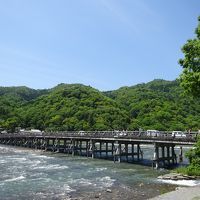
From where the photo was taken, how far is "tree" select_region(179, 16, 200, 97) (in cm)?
1964

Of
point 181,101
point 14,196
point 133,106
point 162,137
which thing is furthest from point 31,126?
point 14,196

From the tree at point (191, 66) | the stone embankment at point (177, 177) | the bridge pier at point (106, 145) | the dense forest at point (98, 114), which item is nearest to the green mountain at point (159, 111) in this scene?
the dense forest at point (98, 114)

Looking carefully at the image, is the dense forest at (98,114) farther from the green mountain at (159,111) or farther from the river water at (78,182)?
the river water at (78,182)

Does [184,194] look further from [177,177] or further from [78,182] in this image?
[78,182]

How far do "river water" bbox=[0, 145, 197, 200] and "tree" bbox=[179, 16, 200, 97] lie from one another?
29.6 feet

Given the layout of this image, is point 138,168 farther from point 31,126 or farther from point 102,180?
point 31,126

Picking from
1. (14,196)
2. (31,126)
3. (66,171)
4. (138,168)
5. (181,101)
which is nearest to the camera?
(14,196)

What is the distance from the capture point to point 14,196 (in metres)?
24.5

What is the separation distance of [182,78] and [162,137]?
19.8 metres

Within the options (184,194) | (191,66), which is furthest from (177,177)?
(191,66)

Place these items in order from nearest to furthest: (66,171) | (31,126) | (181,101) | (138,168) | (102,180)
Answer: (102,180) < (66,171) < (138,168) < (31,126) < (181,101)

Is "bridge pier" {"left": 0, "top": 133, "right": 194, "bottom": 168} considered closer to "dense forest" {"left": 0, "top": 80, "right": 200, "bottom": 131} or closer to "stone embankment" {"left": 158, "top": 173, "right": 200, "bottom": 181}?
"stone embankment" {"left": 158, "top": 173, "right": 200, "bottom": 181}

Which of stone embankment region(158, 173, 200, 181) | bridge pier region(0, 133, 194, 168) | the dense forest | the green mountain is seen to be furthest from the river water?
the dense forest

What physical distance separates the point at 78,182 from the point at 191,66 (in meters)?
16.0
